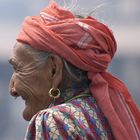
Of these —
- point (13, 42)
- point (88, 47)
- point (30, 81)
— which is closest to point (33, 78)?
point (30, 81)

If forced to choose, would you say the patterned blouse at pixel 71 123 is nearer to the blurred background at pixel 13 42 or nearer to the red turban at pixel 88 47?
the red turban at pixel 88 47

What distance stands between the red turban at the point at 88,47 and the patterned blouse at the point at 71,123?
4 centimetres

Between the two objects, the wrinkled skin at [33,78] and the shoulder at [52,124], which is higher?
the wrinkled skin at [33,78]

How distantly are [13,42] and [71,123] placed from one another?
44.9 inches

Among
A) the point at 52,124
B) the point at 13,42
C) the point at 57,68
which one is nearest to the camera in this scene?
the point at 52,124

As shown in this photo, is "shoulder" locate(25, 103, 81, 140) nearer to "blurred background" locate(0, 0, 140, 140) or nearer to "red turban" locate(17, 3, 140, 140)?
"red turban" locate(17, 3, 140, 140)

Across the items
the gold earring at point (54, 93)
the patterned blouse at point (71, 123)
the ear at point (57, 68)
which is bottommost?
the patterned blouse at point (71, 123)

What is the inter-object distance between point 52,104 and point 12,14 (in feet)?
3.55

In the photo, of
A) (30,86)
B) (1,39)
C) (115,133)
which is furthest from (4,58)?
(115,133)

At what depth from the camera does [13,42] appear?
2.39 m

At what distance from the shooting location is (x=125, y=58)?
8.04 feet

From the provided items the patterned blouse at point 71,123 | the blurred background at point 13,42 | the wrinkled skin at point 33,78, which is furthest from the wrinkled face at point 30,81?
the blurred background at point 13,42

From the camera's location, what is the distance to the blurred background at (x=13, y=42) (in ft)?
7.88

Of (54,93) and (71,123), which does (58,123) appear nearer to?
(71,123)
